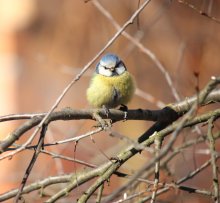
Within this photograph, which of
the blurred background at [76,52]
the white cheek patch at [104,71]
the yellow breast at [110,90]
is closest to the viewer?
the yellow breast at [110,90]

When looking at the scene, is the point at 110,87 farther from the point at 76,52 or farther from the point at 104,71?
the point at 76,52

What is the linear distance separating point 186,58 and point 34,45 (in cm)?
140

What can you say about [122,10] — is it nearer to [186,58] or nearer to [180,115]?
[186,58]

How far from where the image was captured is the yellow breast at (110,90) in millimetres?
2727

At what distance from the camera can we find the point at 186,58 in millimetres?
5016

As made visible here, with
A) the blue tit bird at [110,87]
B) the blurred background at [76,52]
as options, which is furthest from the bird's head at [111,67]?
the blurred background at [76,52]

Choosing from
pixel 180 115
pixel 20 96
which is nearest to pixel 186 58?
pixel 20 96

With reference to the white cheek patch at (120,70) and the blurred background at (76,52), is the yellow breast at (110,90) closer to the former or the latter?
A: the white cheek patch at (120,70)

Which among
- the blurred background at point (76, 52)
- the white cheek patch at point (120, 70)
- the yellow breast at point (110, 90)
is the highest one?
the blurred background at point (76, 52)

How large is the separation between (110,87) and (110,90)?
25mm

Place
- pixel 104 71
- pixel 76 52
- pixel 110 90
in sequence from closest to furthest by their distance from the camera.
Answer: pixel 110 90
pixel 104 71
pixel 76 52

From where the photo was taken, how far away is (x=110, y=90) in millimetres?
2762

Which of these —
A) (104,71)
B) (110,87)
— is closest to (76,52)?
(104,71)

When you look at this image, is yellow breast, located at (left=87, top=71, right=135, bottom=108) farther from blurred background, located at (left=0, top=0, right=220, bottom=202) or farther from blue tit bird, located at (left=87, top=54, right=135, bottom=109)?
blurred background, located at (left=0, top=0, right=220, bottom=202)
